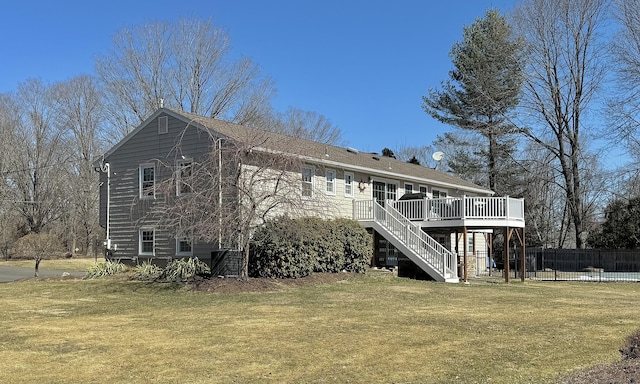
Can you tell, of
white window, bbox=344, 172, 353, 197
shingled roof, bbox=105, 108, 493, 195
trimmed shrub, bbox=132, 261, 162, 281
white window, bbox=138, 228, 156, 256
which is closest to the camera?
trimmed shrub, bbox=132, 261, 162, 281

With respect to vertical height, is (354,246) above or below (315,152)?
below

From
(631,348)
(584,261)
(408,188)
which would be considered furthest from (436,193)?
(631,348)

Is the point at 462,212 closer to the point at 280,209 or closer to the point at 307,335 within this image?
the point at 280,209

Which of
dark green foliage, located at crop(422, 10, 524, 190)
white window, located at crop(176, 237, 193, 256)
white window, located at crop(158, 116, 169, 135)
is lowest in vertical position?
white window, located at crop(176, 237, 193, 256)

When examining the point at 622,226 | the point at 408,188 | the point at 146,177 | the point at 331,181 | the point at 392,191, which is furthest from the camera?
the point at 622,226

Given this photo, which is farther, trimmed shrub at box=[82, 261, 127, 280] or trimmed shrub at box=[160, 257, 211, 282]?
trimmed shrub at box=[82, 261, 127, 280]

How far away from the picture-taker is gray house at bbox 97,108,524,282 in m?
20.6

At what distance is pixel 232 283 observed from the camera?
640 inches

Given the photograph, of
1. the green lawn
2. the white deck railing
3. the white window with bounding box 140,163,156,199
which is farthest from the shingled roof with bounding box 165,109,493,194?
the green lawn

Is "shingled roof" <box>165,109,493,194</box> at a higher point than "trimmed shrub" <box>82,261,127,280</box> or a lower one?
higher

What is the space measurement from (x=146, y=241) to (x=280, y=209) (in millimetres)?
6824

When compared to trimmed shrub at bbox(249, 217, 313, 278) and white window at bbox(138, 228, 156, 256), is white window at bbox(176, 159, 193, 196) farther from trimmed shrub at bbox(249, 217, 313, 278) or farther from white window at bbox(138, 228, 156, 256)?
white window at bbox(138, 228, 156, 256)

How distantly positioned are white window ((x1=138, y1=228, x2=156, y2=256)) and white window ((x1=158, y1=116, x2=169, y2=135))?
12.7 ft

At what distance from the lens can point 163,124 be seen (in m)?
22.2
